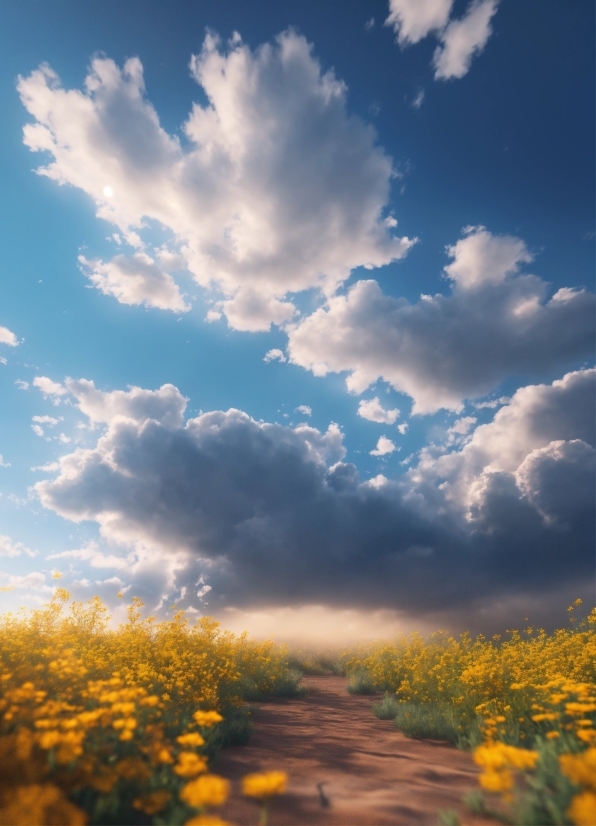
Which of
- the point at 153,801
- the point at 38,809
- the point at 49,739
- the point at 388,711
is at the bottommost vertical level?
the point at 388,711

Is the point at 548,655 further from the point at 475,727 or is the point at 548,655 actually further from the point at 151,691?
the point at 151,691

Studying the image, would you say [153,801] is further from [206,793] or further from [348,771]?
[348,771]

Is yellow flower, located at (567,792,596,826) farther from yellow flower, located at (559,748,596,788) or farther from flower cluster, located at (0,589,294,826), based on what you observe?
flower cluster, located at (0,589,294,826)

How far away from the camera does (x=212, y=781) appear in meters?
2.83

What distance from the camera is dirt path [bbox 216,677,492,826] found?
408 centimetres

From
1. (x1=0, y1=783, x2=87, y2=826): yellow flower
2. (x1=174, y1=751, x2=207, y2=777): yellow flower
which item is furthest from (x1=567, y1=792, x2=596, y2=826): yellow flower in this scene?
(x1=0, y1=783, x2=87, y2=826): yellow flower

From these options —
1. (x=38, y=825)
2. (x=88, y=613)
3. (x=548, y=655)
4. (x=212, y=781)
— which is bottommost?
(x=38, y=825)

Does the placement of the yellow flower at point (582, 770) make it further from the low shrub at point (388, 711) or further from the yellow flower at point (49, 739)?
the low shrub at point (388, 711)

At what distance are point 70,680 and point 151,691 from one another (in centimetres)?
129

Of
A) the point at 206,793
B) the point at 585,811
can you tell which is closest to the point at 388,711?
the point at 585,811

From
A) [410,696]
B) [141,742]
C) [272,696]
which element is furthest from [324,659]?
[141,742]

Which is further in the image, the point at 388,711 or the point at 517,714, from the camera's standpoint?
the point at 388,711

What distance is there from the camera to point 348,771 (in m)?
5.42

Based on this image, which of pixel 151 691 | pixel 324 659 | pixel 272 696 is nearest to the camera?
pixel 151 691
